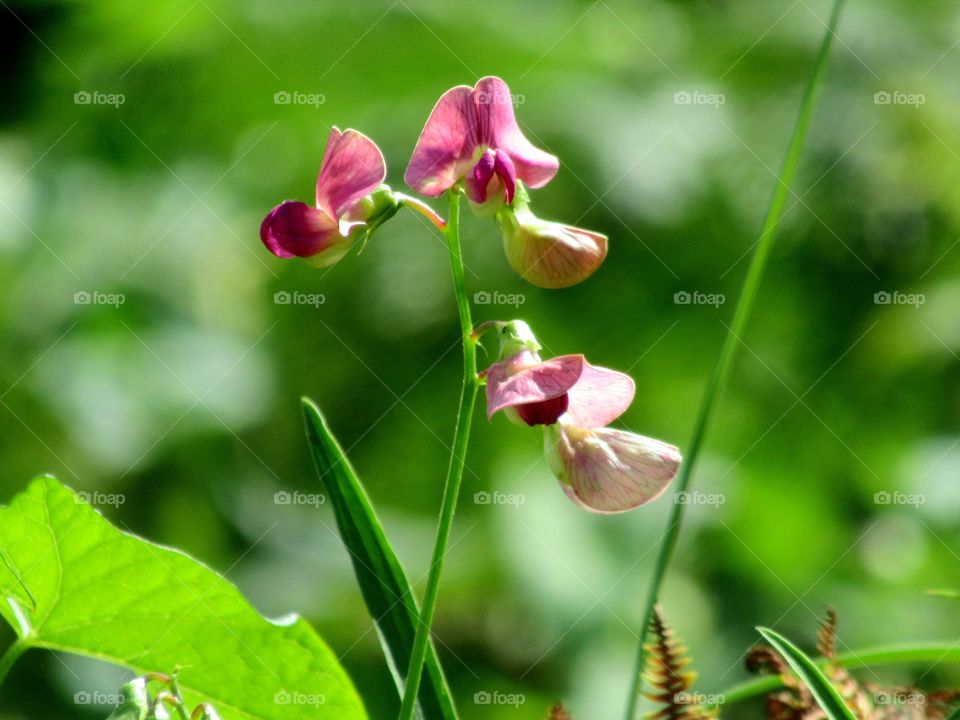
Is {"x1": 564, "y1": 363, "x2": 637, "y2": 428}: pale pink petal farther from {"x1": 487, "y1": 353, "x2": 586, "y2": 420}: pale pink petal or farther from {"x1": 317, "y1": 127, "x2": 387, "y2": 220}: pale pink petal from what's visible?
{"x1": 317, "y1": 127, "x2": 387, "y2": 220}: pale pink petal

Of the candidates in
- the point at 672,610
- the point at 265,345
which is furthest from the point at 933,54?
the point at 265,345

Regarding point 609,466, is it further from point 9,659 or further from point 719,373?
point 9,659

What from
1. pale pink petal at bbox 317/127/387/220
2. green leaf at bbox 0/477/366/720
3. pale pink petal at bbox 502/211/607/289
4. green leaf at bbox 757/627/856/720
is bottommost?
green leaf at bbox 0/477/366/720

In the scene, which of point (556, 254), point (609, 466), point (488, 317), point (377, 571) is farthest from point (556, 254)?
point (488, 317)

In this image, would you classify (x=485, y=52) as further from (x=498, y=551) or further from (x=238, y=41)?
(x=498, y=551)

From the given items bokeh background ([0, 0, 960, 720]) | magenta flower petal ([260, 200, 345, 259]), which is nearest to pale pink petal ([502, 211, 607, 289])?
magenta flower petal ([260, 200, 345, 259])

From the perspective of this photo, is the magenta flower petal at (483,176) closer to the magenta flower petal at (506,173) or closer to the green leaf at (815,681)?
the magenta flower petal at (506,173)
